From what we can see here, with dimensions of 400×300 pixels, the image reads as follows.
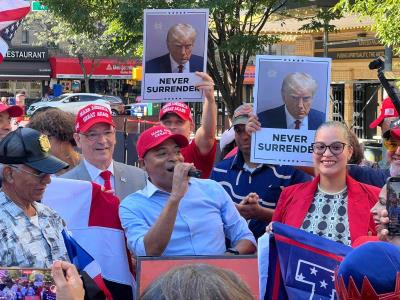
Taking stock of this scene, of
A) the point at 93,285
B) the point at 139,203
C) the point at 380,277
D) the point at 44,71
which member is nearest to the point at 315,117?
the point at 139,203

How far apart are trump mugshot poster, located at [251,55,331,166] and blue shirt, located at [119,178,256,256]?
Result: 3.15 ft

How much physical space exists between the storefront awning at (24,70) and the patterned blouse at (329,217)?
46.6m

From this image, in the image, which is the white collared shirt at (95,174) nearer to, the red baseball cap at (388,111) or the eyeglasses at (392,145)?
the eyeglasses at (392,145)

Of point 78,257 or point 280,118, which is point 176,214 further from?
point 280,118

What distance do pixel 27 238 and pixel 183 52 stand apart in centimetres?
286

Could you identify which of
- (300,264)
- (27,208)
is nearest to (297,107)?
(300,264)

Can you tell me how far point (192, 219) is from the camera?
417 cm

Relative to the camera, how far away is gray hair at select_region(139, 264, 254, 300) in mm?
1676

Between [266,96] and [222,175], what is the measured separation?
2.08 ft

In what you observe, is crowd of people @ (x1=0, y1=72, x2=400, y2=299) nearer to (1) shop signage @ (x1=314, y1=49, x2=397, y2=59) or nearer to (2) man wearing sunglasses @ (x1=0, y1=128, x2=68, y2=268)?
(2) man wearing sunglasses @ (x1=0, y1=128, x2=68, y2=268)

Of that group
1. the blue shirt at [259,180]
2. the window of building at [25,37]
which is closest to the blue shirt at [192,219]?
the blue shirt at [259,180]

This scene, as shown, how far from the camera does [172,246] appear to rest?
4.11m

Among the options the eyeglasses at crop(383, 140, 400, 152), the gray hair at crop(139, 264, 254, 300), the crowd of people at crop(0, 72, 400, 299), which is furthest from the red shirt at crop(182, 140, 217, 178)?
the gray hair at crop(139, 264, 254, 300)

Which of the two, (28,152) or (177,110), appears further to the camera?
(177,110)
